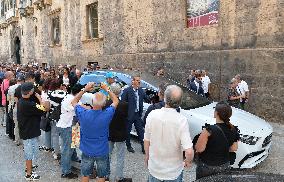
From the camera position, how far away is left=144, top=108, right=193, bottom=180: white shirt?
12.1ft

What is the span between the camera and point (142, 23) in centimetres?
1659

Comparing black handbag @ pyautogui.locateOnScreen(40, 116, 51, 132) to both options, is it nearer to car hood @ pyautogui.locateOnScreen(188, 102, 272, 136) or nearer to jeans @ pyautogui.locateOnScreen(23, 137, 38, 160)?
jeans @ pyautogui.locateOnScreen(23, 137, 38, 160)

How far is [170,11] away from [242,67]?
15.0 ft

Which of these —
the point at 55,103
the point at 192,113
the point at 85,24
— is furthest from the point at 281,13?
the point at 85,24

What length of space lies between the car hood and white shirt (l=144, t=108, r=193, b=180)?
274 cm

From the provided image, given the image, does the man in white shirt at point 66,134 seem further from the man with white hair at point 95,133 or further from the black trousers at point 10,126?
the black trousers at point 10,126

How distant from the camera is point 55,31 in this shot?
2730 cm

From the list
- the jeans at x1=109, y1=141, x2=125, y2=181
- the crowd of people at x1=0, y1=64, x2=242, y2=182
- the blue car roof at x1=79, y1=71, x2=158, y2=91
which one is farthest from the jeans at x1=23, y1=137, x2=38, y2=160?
the blue car roof at x1=79, y1=71, x2=158, y2=91

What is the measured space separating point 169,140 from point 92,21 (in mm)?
18851

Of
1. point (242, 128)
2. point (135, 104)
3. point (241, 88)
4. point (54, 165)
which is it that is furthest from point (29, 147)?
point (241, 88)

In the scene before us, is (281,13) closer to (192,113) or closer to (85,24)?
(192,113)

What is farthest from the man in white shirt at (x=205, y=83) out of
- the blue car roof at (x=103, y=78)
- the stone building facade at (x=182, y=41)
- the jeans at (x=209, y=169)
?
the jeans at (x=209, y=169)

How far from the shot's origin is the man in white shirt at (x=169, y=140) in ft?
12.1

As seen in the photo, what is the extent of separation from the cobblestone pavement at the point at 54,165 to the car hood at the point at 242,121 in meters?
0.71
